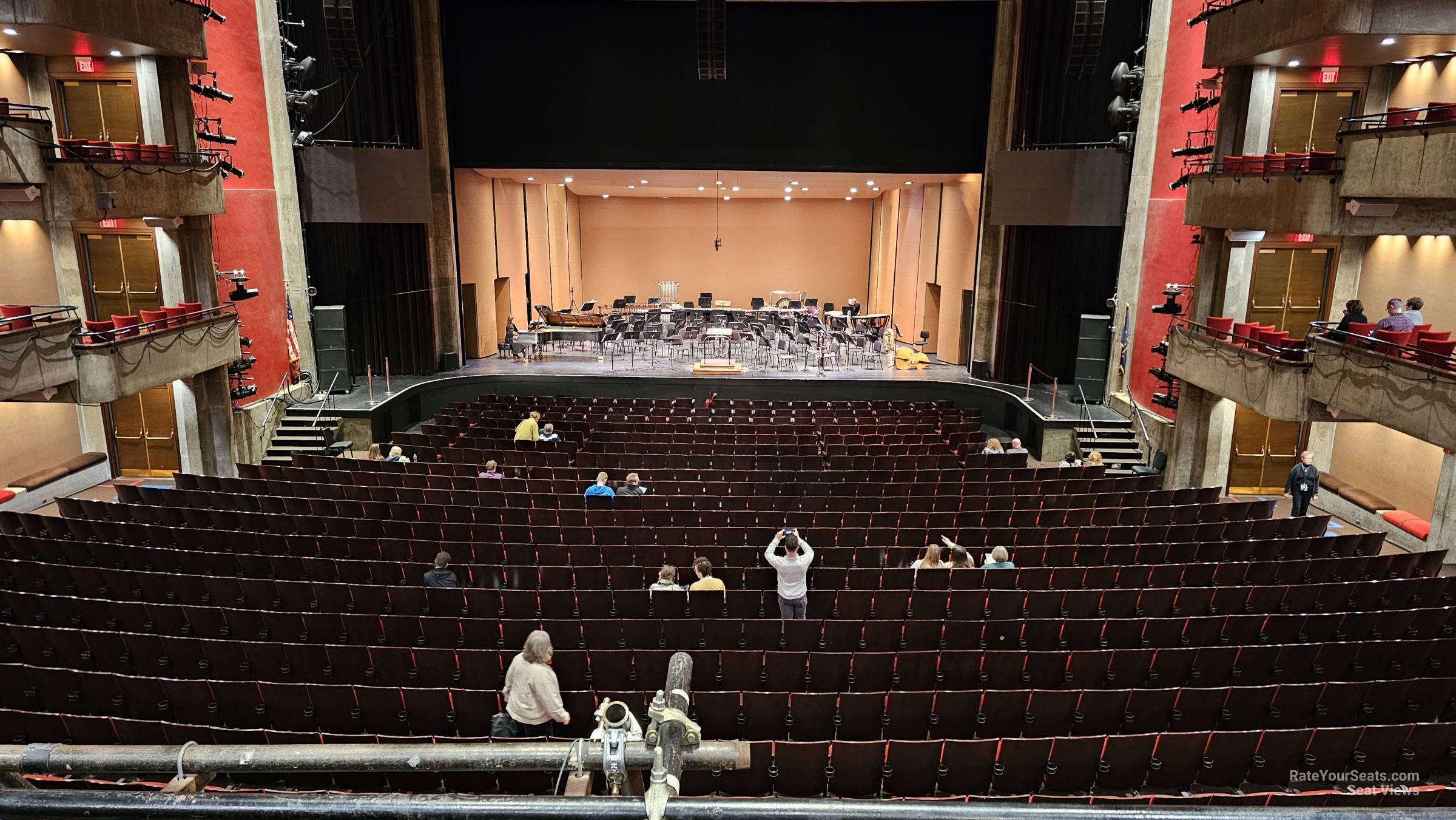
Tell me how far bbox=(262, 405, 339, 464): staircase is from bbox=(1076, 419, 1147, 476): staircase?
621 inches

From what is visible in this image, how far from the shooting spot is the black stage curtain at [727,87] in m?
21.3

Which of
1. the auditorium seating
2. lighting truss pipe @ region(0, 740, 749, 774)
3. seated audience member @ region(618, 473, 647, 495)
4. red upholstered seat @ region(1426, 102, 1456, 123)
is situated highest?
red upholstered seat @ region(1426, 102, 1456, 123)

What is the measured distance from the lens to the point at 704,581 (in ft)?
26.5

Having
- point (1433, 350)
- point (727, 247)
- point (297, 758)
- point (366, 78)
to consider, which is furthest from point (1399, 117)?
point (727, 247)

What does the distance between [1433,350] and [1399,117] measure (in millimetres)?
4805

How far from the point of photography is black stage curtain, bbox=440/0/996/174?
21344 millimetres

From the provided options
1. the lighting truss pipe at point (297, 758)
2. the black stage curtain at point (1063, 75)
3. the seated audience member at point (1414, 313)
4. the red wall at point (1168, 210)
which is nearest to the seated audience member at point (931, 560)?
the seated audience member at point (1414, 313)

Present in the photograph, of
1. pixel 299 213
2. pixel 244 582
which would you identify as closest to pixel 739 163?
pixel 299 213

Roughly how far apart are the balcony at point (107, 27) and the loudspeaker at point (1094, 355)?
18117mm

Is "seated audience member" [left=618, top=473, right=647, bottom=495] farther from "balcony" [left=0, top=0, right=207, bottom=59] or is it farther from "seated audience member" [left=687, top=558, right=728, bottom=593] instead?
"balcony" [left=0, top=0, right=207, bottom=59]

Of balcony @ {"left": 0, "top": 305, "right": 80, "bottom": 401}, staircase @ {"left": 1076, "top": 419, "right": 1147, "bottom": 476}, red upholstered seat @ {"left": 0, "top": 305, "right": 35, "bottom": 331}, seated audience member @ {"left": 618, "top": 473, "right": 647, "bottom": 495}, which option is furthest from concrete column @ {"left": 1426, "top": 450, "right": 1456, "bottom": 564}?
red upholstered seat @ {"left": 0, "top": 305, "right": 35, "bottom": 331}

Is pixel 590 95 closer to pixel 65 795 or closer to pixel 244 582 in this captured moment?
pixel 244 582

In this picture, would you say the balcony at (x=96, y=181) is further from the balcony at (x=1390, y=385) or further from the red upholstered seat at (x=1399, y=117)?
the red upholstered seat at (x=1399, y=117)

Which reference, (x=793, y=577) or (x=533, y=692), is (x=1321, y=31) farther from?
(x=533, y=692)
